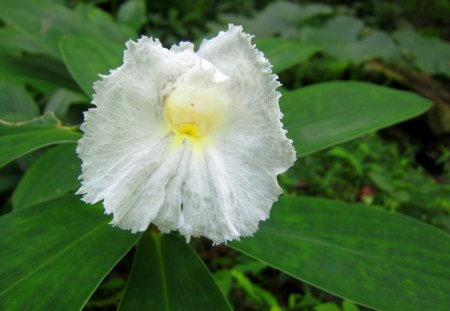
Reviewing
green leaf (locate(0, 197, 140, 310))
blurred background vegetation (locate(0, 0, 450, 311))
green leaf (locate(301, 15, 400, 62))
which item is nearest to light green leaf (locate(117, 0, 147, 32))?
blurred background vegetation (locate(0, 0, 450, 311))

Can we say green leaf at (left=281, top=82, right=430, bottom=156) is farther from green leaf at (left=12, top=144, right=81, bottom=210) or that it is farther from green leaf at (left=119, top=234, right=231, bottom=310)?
green leaf at (left=12, top=144, right=81, bottom=210)

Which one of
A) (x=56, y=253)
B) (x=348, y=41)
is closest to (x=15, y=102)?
(x=56, y=253)

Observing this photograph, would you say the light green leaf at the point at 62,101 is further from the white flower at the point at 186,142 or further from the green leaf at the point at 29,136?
the white flower at the point at 186,142

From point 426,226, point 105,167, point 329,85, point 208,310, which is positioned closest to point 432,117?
point 329,85

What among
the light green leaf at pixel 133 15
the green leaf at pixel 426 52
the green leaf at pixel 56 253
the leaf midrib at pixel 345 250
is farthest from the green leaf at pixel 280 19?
the green leaf at pixel 56 253

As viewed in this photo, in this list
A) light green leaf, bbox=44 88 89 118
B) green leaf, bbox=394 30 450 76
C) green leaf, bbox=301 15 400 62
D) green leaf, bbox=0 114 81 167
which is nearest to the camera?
green leaf, bbox=0 114 81 167

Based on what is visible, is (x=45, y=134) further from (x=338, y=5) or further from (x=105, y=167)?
(x=338, y=5)
